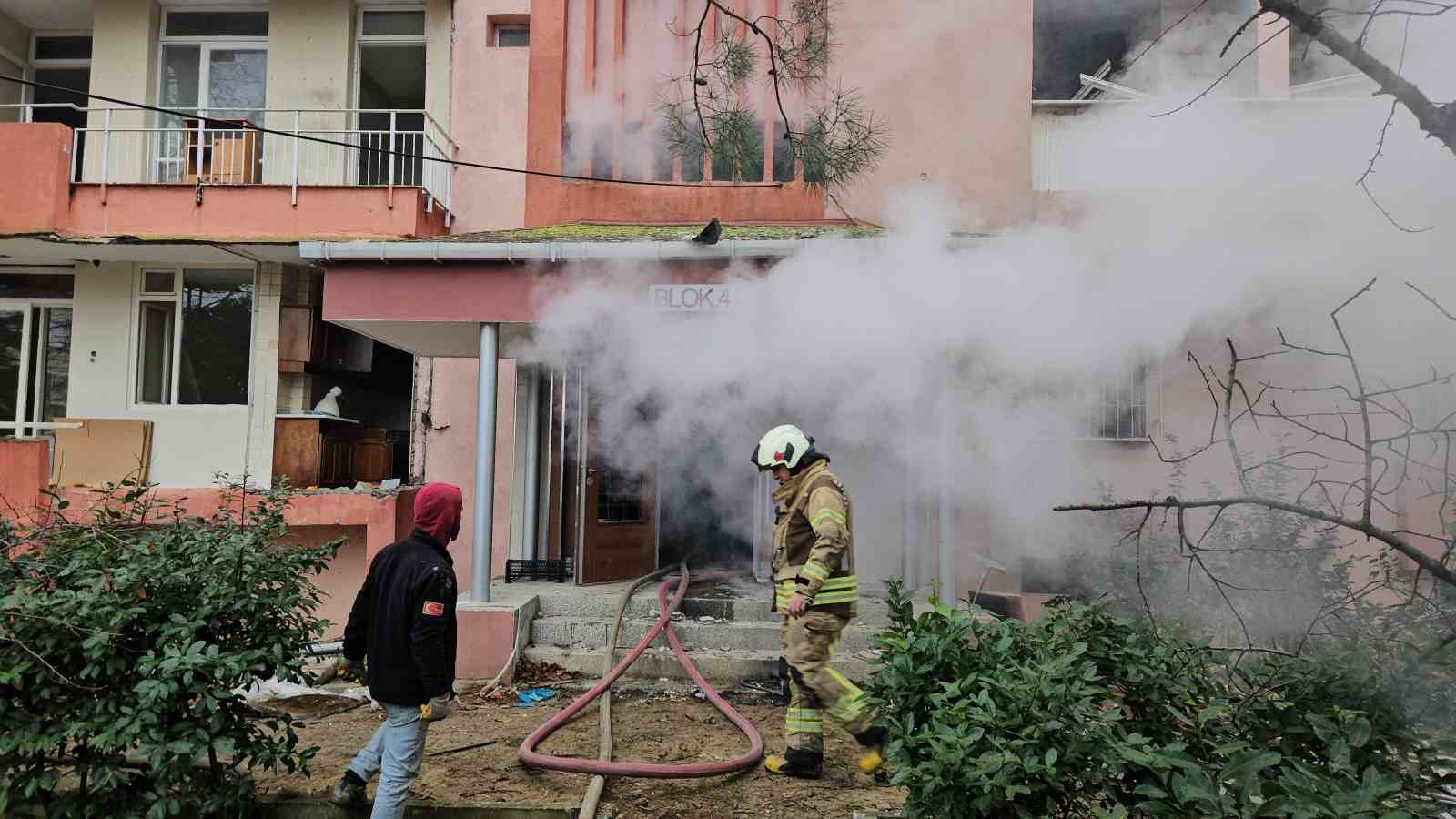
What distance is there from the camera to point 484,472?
704cm

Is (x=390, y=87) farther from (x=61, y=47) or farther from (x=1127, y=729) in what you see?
(x=1127, y=729)

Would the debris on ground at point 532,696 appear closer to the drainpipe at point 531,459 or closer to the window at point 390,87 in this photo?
the drainpipe at point 531,459

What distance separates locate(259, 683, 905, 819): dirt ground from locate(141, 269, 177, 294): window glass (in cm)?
707

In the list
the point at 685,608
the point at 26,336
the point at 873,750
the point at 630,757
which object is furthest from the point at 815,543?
the point at 26,336

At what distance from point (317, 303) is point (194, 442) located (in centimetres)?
218

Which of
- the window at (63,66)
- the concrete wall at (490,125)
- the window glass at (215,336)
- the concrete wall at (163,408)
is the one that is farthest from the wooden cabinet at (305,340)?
the window at (63,66)

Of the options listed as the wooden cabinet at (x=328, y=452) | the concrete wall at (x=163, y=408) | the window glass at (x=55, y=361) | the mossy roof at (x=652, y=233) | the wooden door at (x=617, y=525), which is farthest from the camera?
the window glass at (x=55, y=361)

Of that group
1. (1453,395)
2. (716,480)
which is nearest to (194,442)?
(716,480)

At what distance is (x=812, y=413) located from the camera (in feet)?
25.8

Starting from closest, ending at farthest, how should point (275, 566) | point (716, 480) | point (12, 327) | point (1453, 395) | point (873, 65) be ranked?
point (1453, 395)
point (275, 566)
point (873, 65)
point (716, 480)
point (12, 327)

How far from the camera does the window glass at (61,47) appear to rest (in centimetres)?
1114

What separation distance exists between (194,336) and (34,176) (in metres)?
2.39

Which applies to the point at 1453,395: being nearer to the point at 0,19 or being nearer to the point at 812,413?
the point at 812,413

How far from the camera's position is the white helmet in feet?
16.6
